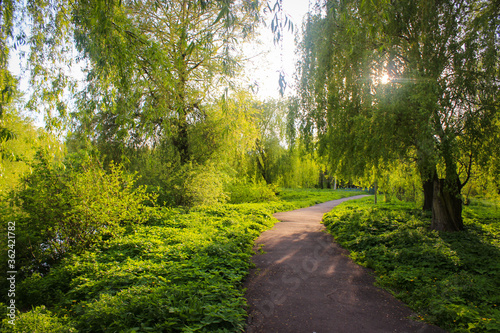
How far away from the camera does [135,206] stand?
764cm

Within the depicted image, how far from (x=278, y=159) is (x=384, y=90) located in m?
15.5

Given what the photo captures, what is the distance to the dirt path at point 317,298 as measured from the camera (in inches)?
140

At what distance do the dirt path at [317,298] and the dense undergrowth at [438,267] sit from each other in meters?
0.28

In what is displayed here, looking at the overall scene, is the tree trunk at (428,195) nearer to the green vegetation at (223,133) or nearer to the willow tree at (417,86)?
the green vegetation at (223,133)

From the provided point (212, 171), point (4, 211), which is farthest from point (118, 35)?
point (212, 171)

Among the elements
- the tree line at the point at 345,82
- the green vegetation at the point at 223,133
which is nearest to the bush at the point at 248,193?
the green vegetation at the point at 223,133

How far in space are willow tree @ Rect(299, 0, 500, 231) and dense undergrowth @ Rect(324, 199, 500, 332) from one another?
146 cm

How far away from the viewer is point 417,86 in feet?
21.5

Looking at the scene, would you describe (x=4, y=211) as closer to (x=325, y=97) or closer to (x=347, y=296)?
(x=347, y=296)

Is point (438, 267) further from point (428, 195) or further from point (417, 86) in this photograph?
point (428, 195)

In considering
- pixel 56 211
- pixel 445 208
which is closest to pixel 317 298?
pixel 56 211

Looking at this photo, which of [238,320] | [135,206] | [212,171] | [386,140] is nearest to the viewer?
[238,320]

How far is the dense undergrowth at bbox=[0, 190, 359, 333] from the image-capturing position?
321 cm

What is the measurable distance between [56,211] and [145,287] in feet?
10.7
